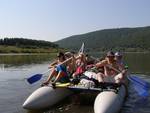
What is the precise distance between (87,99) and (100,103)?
2872mm

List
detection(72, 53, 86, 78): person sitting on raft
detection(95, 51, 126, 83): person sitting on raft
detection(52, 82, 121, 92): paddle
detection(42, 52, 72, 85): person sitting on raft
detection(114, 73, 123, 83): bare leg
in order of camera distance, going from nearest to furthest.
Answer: detection(52, 82, 121, 92): paddle < detection(114, 73, 123, 83): bare leg < detection(95, 51, 126, 83): person sitting on raft < detection(42, 52, 72, 85): person sitting on raft < detection(72, 53, 86, 78): person sitting on raft

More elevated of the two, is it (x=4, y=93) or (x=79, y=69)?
(x=79, y=69)

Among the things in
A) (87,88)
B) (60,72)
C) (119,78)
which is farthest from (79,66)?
(87,88)

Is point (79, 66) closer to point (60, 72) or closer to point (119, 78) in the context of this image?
point (60, 72)

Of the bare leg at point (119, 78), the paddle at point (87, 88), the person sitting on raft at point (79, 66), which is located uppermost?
the person sitting on raft at point (79, 66)

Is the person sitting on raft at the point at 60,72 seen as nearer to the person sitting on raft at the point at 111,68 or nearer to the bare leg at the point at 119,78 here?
the person sitting on raft at the point at 111,68

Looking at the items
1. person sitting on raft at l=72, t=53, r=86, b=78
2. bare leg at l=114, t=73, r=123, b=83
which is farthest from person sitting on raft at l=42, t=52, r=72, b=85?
bare leg at l=114, t=73, r=123, b=83

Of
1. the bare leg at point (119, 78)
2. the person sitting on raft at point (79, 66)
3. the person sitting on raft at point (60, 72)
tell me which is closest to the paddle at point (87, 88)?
the bare leg at point (119, 78)

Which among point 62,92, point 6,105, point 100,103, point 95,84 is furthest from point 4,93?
point 100,103

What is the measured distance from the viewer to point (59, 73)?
13.8 metres

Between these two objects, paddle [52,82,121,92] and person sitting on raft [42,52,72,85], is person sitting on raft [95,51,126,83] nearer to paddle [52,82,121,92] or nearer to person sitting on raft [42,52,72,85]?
paddle [52,82,121,92]

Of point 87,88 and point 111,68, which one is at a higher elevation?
point 111,68

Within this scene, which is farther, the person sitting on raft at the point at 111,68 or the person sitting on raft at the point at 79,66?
the person sitting on raft at the point at 79,66

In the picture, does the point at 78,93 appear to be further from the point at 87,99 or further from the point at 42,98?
the point at 42,98
